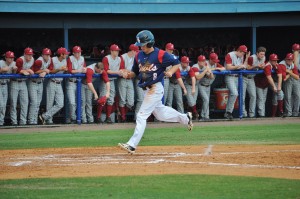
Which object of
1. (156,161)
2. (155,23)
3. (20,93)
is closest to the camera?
(156,161)

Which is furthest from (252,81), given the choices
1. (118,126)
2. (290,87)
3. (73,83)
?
(73,83)

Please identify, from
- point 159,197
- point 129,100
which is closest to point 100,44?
point 129,100

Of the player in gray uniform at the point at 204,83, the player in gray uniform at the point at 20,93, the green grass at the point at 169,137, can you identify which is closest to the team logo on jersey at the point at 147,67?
the green grass at the point at 169,137

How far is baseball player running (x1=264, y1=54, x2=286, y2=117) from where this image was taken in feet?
62.8

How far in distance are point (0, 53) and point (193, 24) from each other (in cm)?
593

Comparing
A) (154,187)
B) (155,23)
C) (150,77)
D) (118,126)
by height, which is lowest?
(118,126)

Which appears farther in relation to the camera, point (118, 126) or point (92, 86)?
point (92, 86)

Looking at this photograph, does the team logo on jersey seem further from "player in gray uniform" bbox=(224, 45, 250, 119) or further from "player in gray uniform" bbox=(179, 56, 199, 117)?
"player in gray uniform" bbox=(224, 45, 250, 119)

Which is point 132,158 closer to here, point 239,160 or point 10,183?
point 239,160

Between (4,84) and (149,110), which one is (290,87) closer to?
(4,84)

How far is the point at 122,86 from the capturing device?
1841cm

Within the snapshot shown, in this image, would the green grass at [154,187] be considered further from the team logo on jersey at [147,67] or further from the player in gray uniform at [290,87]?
the player in gray uniform at [290,87]

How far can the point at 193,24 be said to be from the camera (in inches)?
881

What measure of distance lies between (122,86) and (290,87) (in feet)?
15.0
